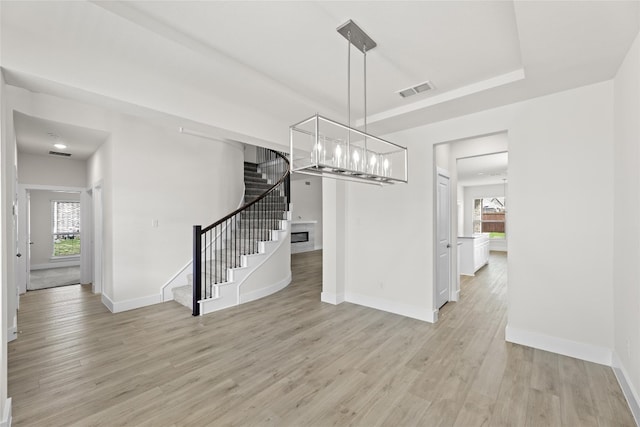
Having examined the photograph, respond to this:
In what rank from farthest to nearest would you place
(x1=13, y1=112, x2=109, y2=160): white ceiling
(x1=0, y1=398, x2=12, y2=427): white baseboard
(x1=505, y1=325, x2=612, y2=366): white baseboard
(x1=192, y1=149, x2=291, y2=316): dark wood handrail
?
(x1=192, y1=149, x2=291, y2=316): dark wood handrail → (x1=13, y1=112, x2=109, y2=160): white ceiling → (x1=505, y1=325, x2=612, y2=366): white baseboard → (x1=0, y1=398, x2=12, y2=427): white baseboard

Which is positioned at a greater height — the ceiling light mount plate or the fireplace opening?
the ceiling light mount plate

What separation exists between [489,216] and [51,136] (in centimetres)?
1441

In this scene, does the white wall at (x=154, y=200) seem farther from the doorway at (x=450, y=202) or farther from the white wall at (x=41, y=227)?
the white wall at (x=41, y=227)

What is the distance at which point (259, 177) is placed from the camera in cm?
794

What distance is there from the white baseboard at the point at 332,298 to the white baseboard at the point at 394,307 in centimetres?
12

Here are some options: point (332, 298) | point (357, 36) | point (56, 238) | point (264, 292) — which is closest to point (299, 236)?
point (264, 292)

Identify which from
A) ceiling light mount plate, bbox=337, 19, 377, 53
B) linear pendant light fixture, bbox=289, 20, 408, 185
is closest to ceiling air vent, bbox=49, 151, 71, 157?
linear pendant light fixture, bbox=289, 20, 408, 185

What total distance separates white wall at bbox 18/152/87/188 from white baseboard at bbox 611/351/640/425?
8.45m

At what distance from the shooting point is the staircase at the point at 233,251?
4328 millimetres

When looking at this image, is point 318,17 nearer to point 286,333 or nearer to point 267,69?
point 267,69

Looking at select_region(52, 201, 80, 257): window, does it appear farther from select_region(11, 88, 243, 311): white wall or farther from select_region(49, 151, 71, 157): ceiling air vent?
select_region(11, 88, 243, 311): white wall

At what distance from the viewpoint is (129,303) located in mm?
4340

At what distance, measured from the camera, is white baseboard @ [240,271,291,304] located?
4672mm

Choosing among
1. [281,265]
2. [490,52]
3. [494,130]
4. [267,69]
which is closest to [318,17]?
[267,69]
